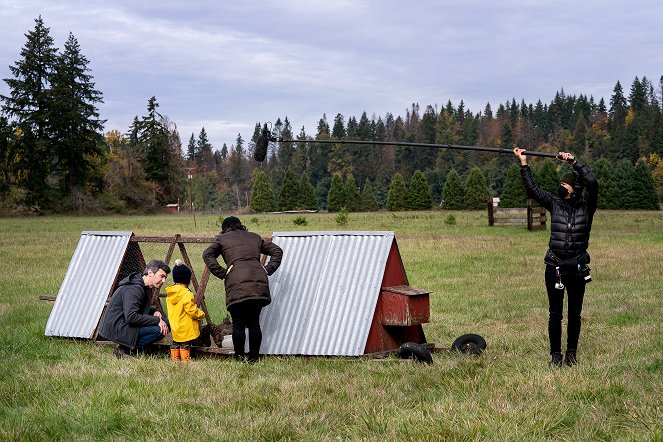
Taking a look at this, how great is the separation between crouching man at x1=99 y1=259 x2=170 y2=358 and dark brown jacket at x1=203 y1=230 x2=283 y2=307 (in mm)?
802

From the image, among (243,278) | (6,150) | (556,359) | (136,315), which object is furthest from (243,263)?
(6,150)

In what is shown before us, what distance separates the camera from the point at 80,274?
11.0 meters

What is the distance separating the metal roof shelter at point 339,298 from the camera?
28.1ft

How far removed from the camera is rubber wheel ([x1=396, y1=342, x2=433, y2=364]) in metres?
7.90

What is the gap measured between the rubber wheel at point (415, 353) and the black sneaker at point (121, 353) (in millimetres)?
3234


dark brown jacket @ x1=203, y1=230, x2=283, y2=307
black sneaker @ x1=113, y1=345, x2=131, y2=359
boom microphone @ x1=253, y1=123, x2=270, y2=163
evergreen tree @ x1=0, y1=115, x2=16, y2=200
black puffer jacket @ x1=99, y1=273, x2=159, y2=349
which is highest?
evergreen tree @ x1=0, y1=115, x2=16, y2=200

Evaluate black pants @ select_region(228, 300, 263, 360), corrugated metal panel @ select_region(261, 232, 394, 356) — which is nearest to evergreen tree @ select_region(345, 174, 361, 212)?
corrugated metal panel @ select_region(261, 232, 394, 356)

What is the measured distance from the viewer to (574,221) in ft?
25.4

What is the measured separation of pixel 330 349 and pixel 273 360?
0.65 m

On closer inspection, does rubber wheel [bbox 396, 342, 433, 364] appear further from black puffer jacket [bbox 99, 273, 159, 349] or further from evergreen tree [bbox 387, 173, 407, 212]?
evergreen tree [bbox 387, 173, 407, 212]

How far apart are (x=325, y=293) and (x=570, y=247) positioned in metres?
2.90

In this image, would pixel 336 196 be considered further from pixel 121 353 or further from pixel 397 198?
pixel 121 353

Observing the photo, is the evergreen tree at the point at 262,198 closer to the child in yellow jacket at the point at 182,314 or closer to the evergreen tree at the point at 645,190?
the evergreen tree at the point at 645,190

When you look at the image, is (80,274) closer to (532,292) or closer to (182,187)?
(532,292)
